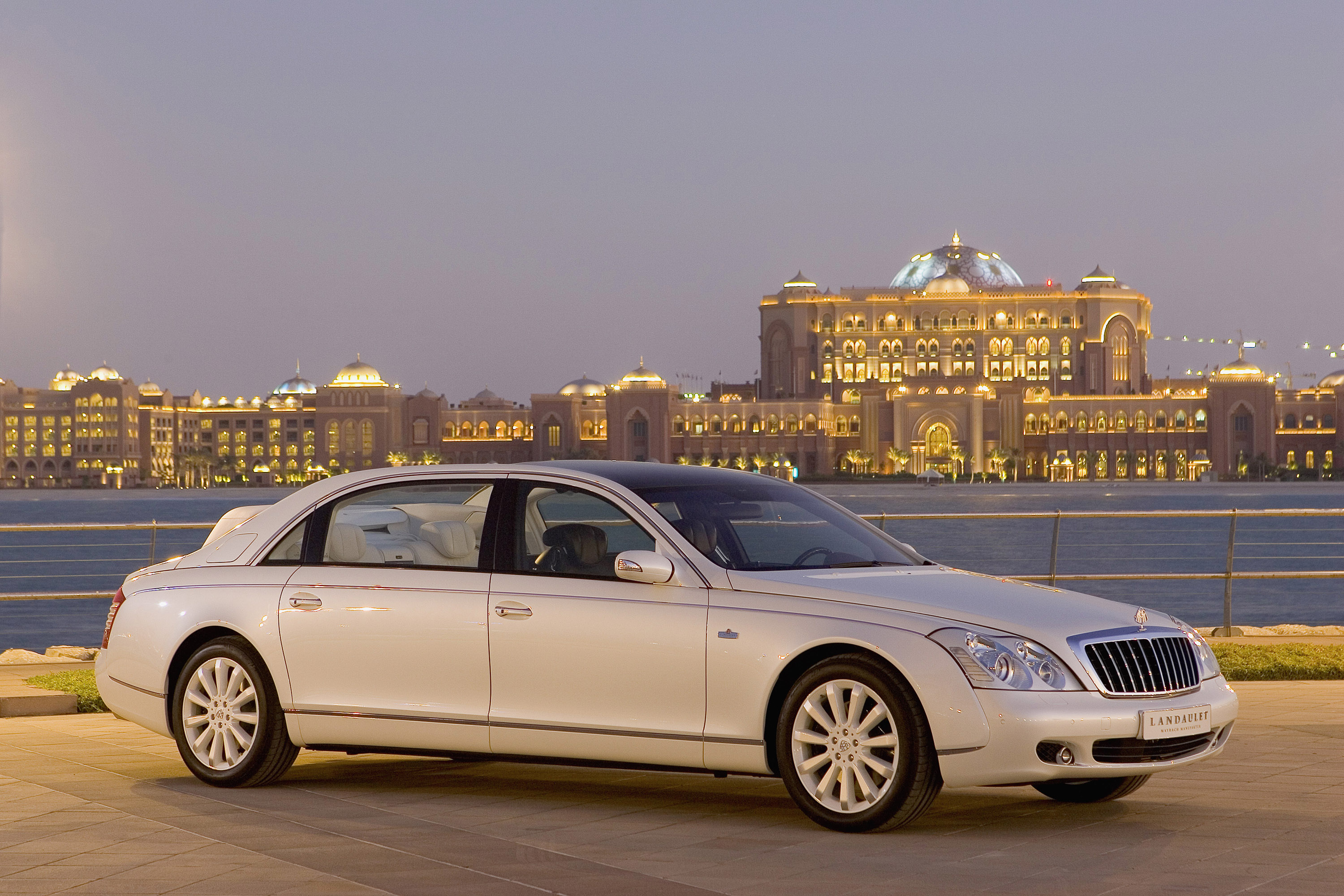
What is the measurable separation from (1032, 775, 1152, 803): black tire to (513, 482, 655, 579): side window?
1.99 metres

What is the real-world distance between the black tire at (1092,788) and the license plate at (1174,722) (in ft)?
1.89

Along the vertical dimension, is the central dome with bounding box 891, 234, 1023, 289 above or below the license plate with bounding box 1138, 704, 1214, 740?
above

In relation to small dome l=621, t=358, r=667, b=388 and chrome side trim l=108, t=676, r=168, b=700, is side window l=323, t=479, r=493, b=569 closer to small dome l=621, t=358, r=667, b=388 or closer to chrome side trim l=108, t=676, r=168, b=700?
chrome side trim l=108, t=676, r=168, b=700

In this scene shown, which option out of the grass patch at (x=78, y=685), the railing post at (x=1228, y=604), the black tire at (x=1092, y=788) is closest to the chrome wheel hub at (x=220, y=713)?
the grass patch at (x=78, y=685)

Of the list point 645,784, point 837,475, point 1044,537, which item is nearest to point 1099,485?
point 837,475

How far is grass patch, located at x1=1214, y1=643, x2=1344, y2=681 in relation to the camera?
1227 cm

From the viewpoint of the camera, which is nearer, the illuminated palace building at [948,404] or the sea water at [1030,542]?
the sea water at [1030,542]

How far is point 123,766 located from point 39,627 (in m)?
37.1

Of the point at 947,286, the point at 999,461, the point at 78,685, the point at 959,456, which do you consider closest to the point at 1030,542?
the point at 959,456

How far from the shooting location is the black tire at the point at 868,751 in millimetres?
6629

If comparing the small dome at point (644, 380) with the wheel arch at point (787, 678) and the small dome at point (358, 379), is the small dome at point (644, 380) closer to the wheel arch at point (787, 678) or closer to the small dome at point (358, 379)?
the small dome at point (358, 379)

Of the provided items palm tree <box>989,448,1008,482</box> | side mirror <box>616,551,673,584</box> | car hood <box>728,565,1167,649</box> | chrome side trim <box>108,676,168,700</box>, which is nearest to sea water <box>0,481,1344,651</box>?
palm tree <box>989,448,1008,482</box>

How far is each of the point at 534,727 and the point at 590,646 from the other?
447mm

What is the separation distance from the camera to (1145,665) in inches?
272
